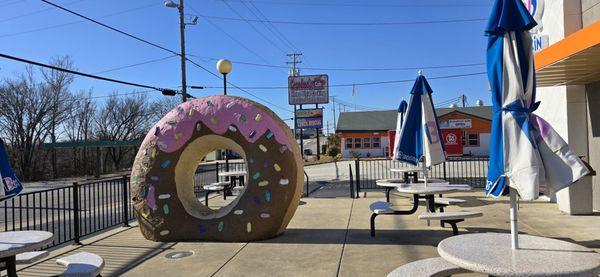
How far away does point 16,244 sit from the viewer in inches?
171

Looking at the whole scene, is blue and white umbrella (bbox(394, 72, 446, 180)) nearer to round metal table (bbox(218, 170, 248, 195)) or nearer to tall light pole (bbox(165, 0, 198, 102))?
round metal table (bbox(218, 170, 248, 195))

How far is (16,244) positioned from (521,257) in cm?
469

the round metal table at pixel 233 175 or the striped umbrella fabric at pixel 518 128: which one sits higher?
the striped umbrella fabric at pixel 518 128

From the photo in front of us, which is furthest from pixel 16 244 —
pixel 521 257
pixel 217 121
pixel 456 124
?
pixel 456 124

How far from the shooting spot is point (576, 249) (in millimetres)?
3688

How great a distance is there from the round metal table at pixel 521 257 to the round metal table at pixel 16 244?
155 inches

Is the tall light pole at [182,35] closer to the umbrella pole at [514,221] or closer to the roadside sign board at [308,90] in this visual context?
the roadside sign board at [308,90]

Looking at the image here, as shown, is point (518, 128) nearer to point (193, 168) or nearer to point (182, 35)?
point (193, 168)

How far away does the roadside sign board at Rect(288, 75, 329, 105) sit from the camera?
1601 inches

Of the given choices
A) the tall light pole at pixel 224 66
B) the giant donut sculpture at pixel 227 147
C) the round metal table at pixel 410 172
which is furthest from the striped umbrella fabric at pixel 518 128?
the tall light pole at pixel 224 66

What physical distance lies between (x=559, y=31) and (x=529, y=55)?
6941 millimetres

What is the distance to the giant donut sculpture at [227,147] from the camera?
738 cm

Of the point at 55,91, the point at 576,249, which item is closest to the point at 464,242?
the point at 576,249

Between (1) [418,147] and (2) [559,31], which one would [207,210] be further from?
(2) [559,31]
